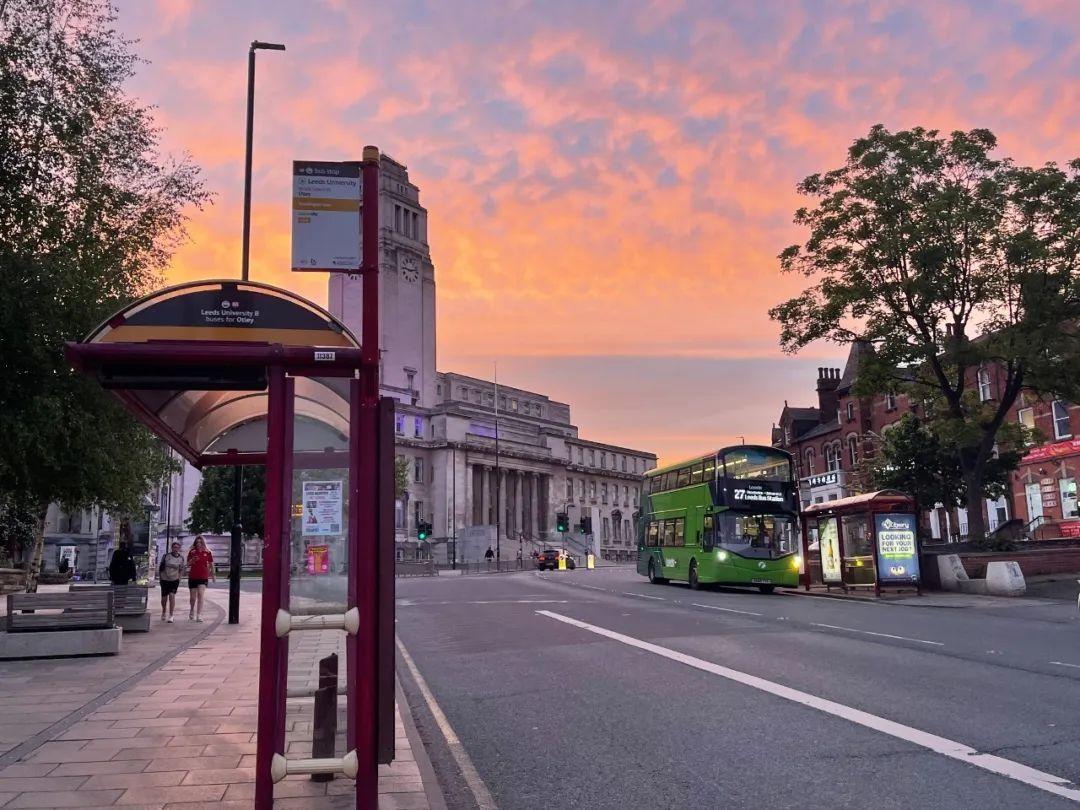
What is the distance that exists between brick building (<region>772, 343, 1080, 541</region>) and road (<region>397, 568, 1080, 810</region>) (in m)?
18.9

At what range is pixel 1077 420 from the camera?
127ft

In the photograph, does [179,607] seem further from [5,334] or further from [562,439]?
[562,439]

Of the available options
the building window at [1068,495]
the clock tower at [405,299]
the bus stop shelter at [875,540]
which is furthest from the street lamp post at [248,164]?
the clock tower at [405,299]

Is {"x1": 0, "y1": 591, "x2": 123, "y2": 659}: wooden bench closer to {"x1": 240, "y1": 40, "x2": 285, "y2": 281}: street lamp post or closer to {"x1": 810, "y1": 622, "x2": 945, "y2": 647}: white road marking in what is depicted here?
{"x1": 240, "y1": 40, "x2": 285, "y2": 281}: street lamp post

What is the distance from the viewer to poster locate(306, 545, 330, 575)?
5008 millimetres

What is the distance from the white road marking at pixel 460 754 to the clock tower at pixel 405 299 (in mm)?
79059

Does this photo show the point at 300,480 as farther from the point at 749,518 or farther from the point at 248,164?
the point at 749,518

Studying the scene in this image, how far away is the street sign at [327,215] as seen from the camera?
200 inches

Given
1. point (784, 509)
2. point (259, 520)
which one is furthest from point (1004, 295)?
point (259, 520)

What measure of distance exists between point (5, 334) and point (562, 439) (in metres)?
103

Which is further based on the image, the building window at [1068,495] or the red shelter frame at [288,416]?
the building window at [1068,495]

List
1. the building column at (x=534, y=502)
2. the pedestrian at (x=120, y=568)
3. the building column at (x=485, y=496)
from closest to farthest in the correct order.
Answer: the pedestrian at (x=120, y=568) → the building column at (x=485, y=496) → the building column at (x=534, y=502)

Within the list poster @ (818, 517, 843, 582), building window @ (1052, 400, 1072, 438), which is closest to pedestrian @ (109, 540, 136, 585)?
poster @ (818, 517, 843, 582)

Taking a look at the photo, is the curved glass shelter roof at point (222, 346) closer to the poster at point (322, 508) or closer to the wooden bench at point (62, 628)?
the poster at point (322, 508)
